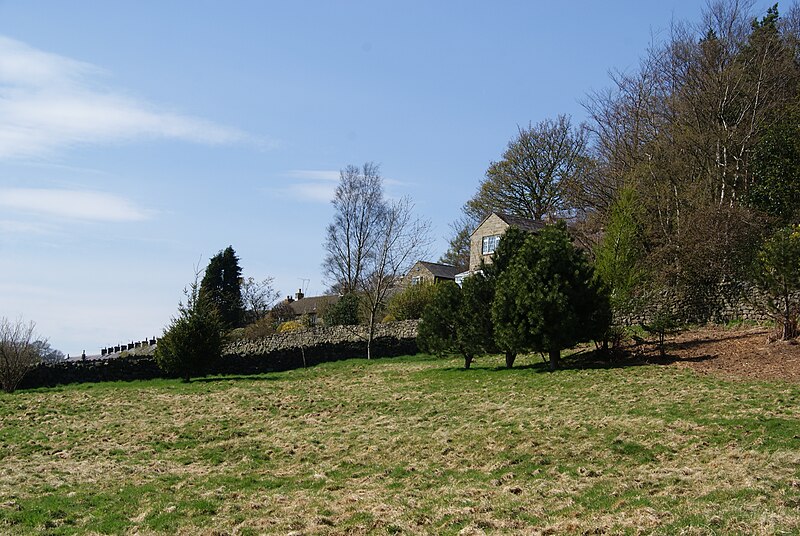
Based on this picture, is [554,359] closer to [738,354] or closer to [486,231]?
[738,354]

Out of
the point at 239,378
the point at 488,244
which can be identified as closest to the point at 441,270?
the point at 488,244

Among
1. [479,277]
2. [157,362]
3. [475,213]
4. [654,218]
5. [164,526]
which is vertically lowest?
[164,526]

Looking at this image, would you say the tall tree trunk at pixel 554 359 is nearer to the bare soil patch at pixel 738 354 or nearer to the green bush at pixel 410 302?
the bare soil patch at pixel 738 354

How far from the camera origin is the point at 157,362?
3109 cm

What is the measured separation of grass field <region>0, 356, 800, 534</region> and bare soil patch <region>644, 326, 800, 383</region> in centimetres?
111

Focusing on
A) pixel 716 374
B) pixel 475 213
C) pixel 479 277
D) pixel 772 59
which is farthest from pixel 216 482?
pixel 475 213

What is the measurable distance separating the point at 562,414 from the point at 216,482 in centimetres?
739

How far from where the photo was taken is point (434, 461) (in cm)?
1245

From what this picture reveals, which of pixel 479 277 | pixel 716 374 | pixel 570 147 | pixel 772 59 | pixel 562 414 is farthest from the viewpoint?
pixel 570 147

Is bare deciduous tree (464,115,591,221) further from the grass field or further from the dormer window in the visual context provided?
the grass field

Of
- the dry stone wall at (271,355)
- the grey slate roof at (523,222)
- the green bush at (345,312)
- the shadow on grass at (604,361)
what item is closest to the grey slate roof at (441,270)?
the grey slate roof at (523,222)

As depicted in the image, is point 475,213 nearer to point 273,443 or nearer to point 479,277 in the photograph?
point 479,277

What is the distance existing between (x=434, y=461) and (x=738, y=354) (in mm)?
12298

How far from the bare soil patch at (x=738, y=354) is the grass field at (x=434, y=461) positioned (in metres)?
1.11
